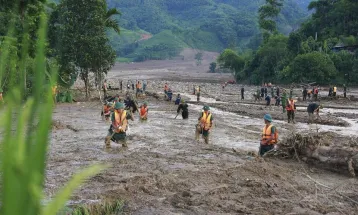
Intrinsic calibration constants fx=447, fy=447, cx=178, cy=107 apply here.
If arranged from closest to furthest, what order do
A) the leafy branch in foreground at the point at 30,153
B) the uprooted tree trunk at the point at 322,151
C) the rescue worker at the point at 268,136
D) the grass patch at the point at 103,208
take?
the leafy branch in foreground at the point at 30,153, the grass patch at the point at 103,208, the uprooted tree trunk at the point at 322,151, the rescue worker at the point at 268,136

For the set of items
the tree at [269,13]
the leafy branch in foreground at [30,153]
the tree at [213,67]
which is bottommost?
the leafy branch in foreground at [30,153]

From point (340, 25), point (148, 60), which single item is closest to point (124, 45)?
point (148, 60)

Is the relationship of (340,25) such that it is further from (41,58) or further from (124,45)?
(124,45)

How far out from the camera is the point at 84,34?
93.5 feet

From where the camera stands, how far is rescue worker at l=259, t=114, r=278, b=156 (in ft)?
34.6

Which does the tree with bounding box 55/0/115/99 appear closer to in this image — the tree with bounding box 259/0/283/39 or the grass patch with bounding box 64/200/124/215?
the grass patch with bounding box 64/200/124/215

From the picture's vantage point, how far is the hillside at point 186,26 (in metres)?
126

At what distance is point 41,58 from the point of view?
2.37ft

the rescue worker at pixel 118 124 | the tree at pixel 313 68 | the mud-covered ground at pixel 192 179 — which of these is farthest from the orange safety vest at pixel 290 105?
the tree at pixel 313 68

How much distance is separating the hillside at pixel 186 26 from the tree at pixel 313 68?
56281 mm

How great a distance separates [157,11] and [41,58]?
166166mm

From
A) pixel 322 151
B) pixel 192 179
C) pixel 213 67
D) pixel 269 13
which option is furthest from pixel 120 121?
pixel 213 67

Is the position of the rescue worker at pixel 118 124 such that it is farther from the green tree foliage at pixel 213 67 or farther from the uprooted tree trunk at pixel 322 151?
the green tree foliage at pixel 213 67

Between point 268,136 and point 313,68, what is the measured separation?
3831 cm
